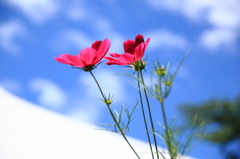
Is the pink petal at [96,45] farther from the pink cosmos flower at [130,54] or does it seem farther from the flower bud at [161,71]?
the flower bud at [161,71]

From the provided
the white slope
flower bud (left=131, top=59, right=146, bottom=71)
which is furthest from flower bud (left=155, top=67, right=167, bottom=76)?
the white slope

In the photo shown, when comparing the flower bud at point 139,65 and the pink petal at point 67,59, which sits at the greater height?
the pink petal at point 67,59

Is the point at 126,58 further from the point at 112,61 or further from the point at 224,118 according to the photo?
the point at 224,118

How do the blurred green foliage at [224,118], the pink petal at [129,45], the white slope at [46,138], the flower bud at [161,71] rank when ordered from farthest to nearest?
the blurred green foliage at [224,118]
the white slope at [46,138]
the pink petal at [129,45]
the flower bud at [161,71]

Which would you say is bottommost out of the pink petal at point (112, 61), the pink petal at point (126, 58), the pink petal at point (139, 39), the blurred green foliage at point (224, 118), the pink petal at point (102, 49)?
the pink petal at point (126, 58)

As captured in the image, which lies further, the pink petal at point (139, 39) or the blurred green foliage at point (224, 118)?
the blurred green foliage at point (224, 118)

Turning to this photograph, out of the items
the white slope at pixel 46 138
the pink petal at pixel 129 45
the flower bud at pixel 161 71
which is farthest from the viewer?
the white slope at pixel 46 138

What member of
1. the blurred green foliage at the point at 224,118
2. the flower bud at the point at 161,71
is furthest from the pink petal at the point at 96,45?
the blurred green foliage at the point at 224,118
